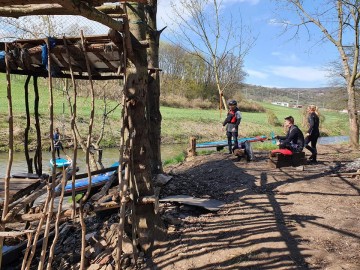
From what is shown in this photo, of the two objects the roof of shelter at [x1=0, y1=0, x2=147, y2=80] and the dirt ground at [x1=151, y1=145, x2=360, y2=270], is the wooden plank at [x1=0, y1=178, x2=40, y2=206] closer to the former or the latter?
the roof of shelter at [x1=0, y1=0, x2=147, y2=80]

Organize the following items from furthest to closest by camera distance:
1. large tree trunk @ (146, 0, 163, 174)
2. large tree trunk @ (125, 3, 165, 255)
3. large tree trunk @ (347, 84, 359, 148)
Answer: large tree trunk @ (347, 84, 359, 148)
large tree trunk @ (146, 0, 163, 174)
large tree trunk @ (125, 3, 165, 255)

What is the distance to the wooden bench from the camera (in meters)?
8.62

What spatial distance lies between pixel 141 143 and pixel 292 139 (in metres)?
5.28

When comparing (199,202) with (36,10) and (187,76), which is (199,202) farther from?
(187,76)

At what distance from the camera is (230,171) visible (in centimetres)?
866

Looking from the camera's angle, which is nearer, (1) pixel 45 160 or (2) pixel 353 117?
(2) pixel 353 117

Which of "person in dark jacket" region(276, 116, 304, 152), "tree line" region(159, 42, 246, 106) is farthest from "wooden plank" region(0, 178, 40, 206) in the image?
"tree line" region(159, 42, 246, 106)

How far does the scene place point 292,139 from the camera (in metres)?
8.59

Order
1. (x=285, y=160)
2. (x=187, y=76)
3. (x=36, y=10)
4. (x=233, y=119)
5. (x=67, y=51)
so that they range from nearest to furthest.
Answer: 1. (x=36, y=10)
2. (x=67, y=51)
3. (x=285, y=160)
4. (x=233, y=119)
5. (x=187, y=76)

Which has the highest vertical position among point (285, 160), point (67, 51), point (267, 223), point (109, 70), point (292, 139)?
point (67, 51)

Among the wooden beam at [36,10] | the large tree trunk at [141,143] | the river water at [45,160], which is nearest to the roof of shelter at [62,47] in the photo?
the wooden beam at [36,10]

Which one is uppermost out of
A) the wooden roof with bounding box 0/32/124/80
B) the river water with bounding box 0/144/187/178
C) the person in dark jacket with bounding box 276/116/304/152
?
the wooden roof with bounding box 0/32/124/80

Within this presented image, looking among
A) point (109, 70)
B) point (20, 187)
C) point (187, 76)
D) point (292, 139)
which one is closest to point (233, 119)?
Answer: point (292, 139)

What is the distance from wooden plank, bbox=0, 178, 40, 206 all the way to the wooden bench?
5.77m
